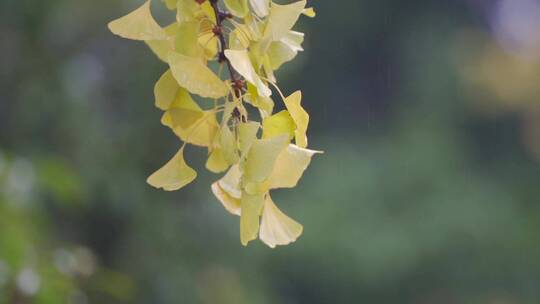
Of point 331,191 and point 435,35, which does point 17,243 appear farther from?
point 435,35

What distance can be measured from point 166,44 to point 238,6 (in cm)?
7

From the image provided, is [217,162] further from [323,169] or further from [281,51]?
[323,169]

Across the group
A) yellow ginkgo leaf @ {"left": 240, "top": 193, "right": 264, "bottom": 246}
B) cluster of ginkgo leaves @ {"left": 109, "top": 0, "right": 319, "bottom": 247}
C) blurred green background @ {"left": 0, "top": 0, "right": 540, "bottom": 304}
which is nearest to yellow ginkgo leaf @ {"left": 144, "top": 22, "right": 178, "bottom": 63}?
cluster of ginkgo leaves @ {"left": 109, "top": 0, "right": 319, "bottom": 247}

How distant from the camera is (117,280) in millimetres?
1443

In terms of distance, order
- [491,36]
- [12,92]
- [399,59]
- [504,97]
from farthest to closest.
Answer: [399,59], [491,36], [504,97], [12,92]

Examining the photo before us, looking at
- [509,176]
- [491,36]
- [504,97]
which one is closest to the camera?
[504,97]

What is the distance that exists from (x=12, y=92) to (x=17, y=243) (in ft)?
2.79

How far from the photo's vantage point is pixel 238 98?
59 cm

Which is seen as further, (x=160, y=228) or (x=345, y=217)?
(x=345, y=217)

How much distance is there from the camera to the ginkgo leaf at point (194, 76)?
0.58m

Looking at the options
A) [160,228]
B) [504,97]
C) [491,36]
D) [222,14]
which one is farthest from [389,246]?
[222,14]

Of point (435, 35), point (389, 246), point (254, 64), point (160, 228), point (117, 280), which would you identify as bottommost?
point (389, 246)

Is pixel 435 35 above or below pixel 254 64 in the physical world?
below

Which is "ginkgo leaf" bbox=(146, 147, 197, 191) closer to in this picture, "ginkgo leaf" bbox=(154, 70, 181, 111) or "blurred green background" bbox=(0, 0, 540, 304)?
"ginkgo leaf" bbox=(154, 70, 181, 111)
